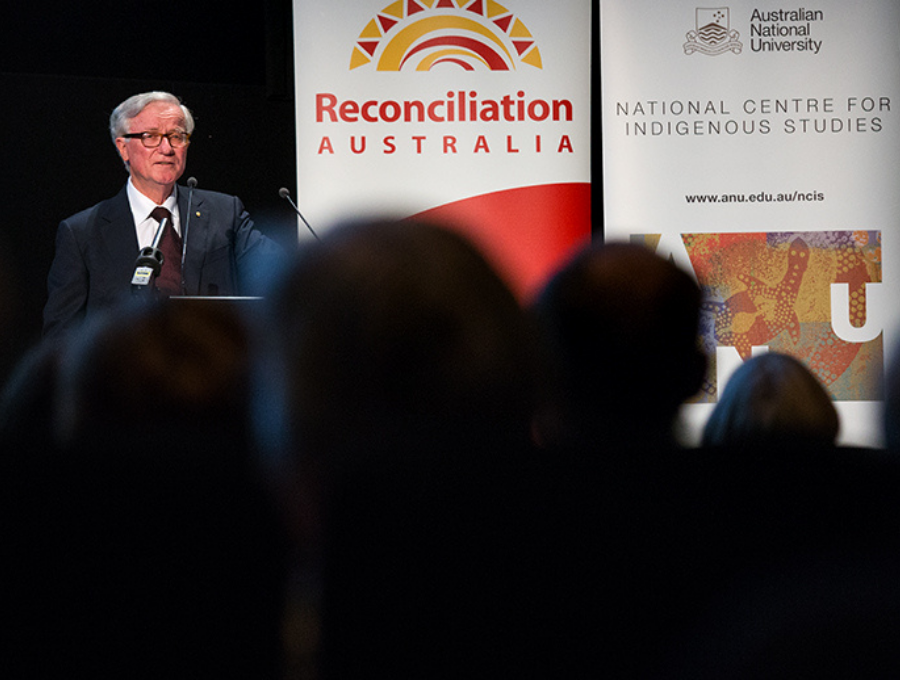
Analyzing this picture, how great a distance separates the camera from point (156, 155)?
3859mm

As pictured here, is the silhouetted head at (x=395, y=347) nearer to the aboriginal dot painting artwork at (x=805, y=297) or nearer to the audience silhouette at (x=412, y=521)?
the audience silhouette at (x=412, y=521)

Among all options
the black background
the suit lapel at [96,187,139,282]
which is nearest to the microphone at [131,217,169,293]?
the suit lapel at [96,187,139,282]

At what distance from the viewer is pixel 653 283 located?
46 centimetres

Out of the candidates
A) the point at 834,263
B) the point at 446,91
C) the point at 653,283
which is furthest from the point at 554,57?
the point at 653,283

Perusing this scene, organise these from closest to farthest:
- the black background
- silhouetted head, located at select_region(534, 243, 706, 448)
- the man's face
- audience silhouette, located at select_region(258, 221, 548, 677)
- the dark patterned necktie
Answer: audience silhouette, located at select_region(258, 221, 548, 677) < silhouetted head, located at select_region(534, 243, 706, 448) < the dark patterned necktie < the man's face < the black background

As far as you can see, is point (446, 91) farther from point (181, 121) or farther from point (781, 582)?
point (781, 582)

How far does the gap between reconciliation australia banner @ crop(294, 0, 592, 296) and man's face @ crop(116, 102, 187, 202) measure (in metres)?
0.50

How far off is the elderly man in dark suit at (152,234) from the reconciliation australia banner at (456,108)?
44 centimetres

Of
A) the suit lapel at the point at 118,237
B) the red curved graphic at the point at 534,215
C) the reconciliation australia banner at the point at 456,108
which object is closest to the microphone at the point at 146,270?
the suit lapel at the point at 118,237

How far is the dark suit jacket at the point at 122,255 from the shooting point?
Result: 352 cm

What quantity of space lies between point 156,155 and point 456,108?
4.07ft

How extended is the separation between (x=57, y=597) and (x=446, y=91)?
3.93 metres

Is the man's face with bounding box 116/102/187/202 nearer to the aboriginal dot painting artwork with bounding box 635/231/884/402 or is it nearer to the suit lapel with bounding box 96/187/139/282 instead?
the suit lapel with bounding box 96/187/139/282

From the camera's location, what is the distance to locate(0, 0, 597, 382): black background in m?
5.03
